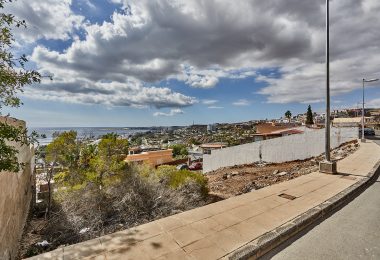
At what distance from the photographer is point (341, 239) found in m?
4.92

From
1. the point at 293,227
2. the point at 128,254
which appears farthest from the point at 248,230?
the point at 128,254

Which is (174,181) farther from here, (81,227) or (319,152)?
(319,152)

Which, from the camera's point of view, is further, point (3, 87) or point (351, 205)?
point (351, 205)

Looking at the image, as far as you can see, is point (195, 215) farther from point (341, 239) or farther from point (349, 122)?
point (349, 122)

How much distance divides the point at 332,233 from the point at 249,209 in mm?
1763

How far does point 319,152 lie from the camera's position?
60.0 ft

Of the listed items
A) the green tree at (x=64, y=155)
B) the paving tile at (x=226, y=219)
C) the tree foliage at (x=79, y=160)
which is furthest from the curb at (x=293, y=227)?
the green tree at (x=64, y=155)

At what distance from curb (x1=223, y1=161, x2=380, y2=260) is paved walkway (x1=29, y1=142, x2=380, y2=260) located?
148mm

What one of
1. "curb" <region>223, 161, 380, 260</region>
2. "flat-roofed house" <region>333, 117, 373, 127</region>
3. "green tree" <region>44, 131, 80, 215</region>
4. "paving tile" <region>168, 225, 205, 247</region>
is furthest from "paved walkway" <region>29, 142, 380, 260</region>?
"flat-roofed house" <region>333, 117, 373, 127</region>

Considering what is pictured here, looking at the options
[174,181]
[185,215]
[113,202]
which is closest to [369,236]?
[185,215]

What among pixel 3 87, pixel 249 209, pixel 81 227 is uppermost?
pixel 3 87

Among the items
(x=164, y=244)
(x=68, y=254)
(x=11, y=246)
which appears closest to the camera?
(x=68, y=254)

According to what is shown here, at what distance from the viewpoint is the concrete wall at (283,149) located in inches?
739

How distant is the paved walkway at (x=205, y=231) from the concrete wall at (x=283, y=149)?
1176 cm
